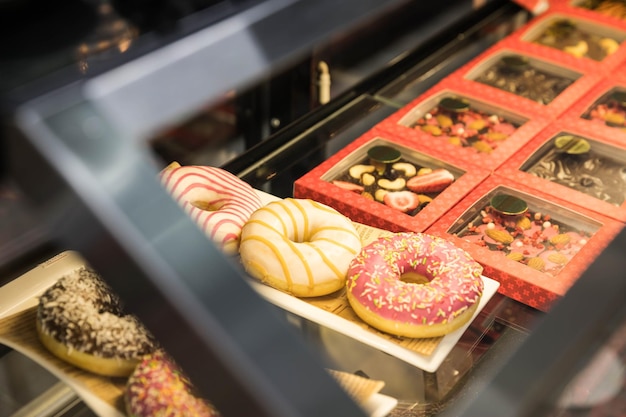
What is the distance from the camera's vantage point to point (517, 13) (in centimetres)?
281

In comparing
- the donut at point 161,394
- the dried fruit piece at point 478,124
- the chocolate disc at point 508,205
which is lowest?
the dried fruit piece at point 478,124

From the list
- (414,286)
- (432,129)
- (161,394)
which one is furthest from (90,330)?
(432,129)

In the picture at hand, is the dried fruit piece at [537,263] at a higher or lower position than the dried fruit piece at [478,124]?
higher

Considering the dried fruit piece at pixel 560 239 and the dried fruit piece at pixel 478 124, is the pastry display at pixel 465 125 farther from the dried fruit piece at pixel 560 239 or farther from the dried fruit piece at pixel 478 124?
the dried fruit piece at pixel 560 239

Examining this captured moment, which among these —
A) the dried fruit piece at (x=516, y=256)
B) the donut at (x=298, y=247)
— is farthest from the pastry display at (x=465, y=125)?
the donut at (x=298, y=247)

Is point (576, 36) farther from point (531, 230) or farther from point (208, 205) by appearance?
point (208, 205)

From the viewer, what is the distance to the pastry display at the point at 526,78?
7.74 ft

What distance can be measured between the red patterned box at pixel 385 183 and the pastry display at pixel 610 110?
0.50 metres

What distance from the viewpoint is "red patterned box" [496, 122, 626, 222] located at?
190cm

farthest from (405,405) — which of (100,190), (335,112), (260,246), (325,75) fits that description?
(325,75)

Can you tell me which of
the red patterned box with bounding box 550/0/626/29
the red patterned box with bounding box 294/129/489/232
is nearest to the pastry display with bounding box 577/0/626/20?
the red patterned box with bounding box 550/0/626/29

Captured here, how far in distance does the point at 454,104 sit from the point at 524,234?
0.60 meters

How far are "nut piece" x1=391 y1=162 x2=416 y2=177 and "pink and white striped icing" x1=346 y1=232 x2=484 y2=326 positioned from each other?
403 millimetres

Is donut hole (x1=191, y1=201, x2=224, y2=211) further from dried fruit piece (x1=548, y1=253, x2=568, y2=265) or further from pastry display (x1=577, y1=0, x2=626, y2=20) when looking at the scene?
pastry display (x1=577, y1=0, x2=626, y2=20)
